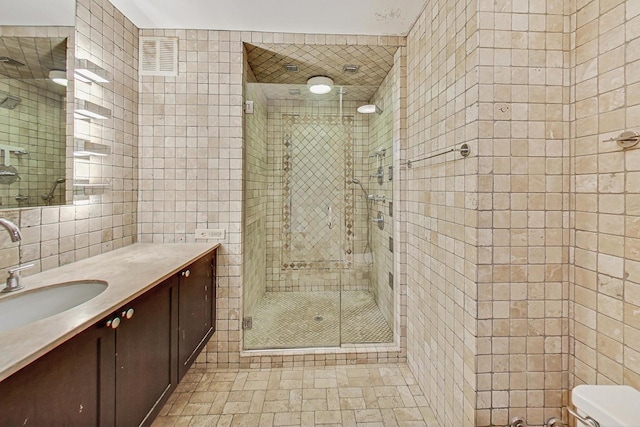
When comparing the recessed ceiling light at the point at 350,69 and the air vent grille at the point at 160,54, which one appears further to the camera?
the recessed ceiling light at the point at 350,69

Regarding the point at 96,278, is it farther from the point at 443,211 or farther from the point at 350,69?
the point at 350,69

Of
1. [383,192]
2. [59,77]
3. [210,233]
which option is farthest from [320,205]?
[59,77]

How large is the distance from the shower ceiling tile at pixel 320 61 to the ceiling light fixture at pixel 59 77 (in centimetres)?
114

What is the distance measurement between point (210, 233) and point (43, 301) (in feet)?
3.38

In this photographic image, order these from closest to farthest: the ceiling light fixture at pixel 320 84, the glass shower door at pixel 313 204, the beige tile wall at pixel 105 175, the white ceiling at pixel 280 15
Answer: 1. the beige tile wall at pixel 105 175
2. the white ceiling at pixel 280 15
3. the ceiling light fixture at pixel 320 84
4. the glass shower door at pixel 313 204

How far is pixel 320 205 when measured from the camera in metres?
3.17

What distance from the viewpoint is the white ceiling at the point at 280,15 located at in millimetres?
1854

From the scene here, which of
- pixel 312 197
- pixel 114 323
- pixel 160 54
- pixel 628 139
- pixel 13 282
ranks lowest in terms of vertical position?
pixel 114 323

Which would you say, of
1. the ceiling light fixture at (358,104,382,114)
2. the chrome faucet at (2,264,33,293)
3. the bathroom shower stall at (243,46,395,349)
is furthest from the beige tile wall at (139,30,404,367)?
the chrome faucet at (2,264,33,293)

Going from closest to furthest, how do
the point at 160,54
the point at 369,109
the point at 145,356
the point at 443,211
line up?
the point at 145,356 < the point at 443,211 < the point at 160,54 < the point at 369,109

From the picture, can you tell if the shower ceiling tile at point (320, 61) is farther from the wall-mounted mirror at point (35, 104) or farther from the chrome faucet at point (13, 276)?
the chrome faucet at point (13, 276)

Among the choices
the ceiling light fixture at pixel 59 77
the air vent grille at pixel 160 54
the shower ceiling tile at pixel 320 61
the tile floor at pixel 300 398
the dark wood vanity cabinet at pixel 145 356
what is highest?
the shower ceiling tile at pixel 320 61

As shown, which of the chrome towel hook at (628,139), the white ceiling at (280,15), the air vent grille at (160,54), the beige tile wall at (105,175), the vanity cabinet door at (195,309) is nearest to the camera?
the chrome towel hook at (628,139)

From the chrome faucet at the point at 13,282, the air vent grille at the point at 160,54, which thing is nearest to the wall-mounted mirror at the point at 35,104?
the chrome faucet at the point at 13,282
